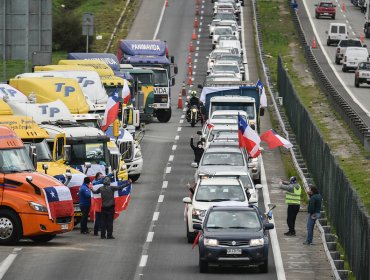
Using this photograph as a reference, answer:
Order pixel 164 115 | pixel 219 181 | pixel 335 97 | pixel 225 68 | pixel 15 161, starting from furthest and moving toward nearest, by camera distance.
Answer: pixel 225 68, pixel 335 97, pixel 164 115, pixel 219 181, pixel 15 161

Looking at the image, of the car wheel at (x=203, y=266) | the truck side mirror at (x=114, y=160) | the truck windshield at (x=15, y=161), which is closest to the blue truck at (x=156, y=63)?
the truck side mirror at (x=114, y=160)

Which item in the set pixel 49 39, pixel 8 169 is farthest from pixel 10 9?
pixel 8 169

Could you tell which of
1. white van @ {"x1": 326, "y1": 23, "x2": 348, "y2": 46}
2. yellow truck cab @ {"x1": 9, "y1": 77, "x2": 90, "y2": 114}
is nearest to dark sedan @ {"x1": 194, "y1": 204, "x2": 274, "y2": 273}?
yellow truck cab @ {"x1": 9, "y1": 77, "x2": 90, "y2": 114}

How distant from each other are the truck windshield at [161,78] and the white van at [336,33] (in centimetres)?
3135

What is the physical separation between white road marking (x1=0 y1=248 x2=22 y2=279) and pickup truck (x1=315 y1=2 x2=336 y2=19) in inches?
3134

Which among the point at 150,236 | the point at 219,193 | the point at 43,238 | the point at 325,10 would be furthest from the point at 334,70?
the point at 43,238

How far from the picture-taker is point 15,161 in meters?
33.8

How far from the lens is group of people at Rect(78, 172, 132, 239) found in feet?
115

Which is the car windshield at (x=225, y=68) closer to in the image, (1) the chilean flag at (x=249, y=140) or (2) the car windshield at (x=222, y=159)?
(1) the chilean flag at (x=249, y=140)

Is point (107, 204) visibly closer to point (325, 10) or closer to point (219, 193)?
point (219, 193)

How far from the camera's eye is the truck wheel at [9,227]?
33125 mm

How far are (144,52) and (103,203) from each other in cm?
3482

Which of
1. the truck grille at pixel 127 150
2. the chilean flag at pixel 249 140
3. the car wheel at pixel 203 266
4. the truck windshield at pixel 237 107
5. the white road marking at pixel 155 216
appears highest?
the car wheel at pixel 203 266

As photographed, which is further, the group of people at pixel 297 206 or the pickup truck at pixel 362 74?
the pickup truck at pixel 362 74
